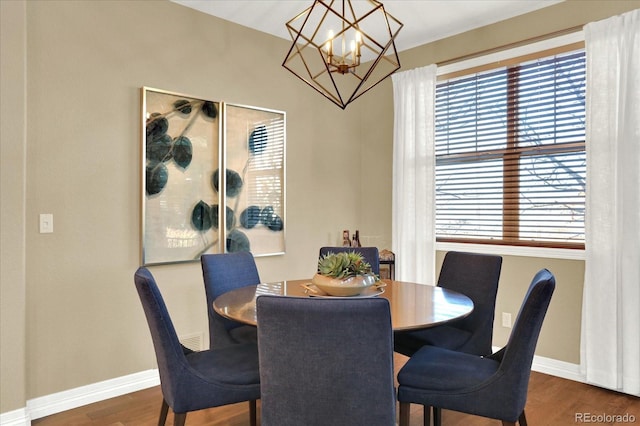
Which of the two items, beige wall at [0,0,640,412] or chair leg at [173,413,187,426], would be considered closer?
chair leg at [173,413,187,426]

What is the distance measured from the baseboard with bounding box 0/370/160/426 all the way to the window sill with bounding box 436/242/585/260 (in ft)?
8.58

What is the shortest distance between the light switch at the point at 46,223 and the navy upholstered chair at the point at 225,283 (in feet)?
3.08

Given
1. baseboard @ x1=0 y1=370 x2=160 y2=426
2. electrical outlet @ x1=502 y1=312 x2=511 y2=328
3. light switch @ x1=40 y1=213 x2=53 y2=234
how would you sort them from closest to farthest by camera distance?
baseboard @ x1=0 y1=370 x2=160 y2=426
light switch @ x1=40 y1=213 x2=53 y2=234
electrical outlet @ x1=502 y1=312 x2=511 y2=328

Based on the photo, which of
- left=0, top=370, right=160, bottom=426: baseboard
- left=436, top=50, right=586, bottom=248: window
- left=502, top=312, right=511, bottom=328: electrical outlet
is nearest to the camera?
left=0, top=370, right=160, bottom=426: baseboard

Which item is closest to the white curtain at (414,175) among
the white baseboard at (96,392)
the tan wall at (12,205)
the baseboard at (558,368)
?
the baseboard at (558,368)

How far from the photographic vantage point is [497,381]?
1741mm

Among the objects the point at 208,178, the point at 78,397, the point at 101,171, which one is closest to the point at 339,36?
the point at 208,178

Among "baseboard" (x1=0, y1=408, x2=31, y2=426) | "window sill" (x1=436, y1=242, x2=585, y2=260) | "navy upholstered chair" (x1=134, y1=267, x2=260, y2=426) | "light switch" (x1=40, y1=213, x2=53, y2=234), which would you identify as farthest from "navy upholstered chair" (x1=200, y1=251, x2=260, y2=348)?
"window sill" (x1=436, y1=242, x2=585, y2=260)

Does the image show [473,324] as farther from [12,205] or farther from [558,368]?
[12,205]

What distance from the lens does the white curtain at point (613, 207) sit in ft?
9.26

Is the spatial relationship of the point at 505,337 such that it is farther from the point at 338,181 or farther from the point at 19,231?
the point at 19,231

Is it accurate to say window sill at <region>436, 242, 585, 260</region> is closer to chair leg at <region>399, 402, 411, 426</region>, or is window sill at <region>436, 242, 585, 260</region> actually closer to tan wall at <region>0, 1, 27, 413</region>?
chair leg at <region>399, 402, 411, 426</region>

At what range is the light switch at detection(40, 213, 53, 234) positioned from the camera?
2641 mm

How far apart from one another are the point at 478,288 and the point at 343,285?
3.36 ft
